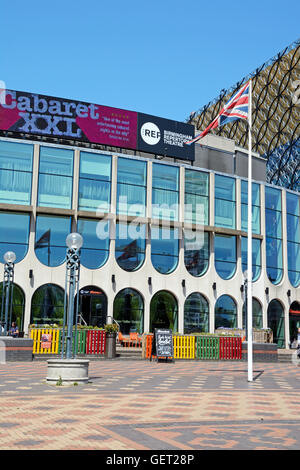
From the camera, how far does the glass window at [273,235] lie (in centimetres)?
4347

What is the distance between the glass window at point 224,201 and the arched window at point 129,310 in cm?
881

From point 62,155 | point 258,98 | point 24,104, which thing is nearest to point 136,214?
point 62,155

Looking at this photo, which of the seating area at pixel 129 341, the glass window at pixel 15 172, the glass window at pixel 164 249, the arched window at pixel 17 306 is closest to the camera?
the seating area at pixel 129 341

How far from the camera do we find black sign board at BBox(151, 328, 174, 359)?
86.2 ft

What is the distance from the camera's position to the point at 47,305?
3428 cm

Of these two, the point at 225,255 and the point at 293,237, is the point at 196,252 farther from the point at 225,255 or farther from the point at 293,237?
the point at 293,237

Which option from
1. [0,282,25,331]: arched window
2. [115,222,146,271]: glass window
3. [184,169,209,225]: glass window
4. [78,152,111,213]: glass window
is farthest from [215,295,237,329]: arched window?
[0,282,25,331]: arched window

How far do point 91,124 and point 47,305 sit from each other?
14.2 m

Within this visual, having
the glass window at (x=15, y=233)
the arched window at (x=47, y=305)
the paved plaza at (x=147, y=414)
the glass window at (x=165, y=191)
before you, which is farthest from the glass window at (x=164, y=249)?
the paved plaza at (x=147, y=414)

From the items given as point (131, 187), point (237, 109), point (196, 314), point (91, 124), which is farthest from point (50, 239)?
point (237, 109)

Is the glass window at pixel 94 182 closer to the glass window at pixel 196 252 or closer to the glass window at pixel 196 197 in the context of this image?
the glass window at pixel 196 197
